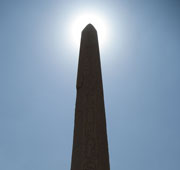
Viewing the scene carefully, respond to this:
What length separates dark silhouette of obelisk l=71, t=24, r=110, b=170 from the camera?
3.01 metres

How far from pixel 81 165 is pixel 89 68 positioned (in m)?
1.42

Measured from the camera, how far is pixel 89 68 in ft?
12.3

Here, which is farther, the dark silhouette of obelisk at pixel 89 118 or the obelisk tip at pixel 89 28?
the obelisk tip at pixel 89 28

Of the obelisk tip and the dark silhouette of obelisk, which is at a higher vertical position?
the obelisk tip

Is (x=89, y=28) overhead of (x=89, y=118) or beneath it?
overhead

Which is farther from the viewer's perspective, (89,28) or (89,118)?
(89,28)

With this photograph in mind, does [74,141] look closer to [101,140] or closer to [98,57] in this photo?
[101,140]

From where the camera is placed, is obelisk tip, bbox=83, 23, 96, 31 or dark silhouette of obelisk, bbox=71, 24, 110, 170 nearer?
dark silhouette of obelisk, bbox=71, 24, 110, 170

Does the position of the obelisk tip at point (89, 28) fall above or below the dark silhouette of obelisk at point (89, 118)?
above

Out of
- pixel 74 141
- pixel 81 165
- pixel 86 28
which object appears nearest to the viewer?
pixel 81 165

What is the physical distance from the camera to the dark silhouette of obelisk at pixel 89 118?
9.87 feet

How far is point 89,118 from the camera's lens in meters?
3.33


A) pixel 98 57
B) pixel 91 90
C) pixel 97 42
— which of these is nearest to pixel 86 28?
pixel 97 42

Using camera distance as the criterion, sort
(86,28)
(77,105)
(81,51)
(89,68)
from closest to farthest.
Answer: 1. (77,105)
2. (89,68)
3. (81,51)
4. (86,28)
